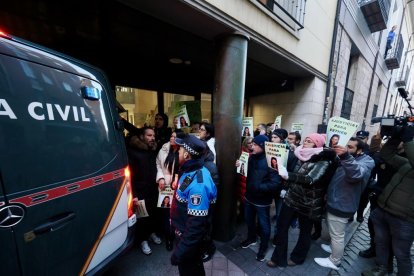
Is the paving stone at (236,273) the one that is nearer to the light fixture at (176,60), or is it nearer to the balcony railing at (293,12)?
the light fixture at (176,60)

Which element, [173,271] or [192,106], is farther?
[192,106]

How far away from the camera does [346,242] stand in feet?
10.8

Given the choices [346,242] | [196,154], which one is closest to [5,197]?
[196,154]

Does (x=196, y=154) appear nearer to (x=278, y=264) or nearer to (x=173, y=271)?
(x=173, y=271)

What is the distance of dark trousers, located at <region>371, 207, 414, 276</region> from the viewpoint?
7.03ft

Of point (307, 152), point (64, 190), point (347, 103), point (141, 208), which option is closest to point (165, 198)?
point (141, 208)

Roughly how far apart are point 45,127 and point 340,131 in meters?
2.87

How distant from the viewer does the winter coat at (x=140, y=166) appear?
2.71 meters

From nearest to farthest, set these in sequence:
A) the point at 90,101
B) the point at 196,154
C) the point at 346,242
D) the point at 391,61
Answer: the point at 90,101 → the point at 196,154 → the point at 346,242 → the point at 391,61

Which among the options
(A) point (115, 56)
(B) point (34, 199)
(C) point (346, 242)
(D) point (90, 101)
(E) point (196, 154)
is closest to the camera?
(B) point (34, 199)

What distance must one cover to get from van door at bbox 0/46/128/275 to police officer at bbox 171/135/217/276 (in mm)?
665

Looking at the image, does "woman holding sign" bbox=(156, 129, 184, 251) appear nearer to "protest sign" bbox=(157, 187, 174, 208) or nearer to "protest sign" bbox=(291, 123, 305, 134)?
"protest sign" bbox=(157, 187, 174, 208)

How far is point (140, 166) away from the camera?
271 cm

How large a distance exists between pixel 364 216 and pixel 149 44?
6.21 metres
